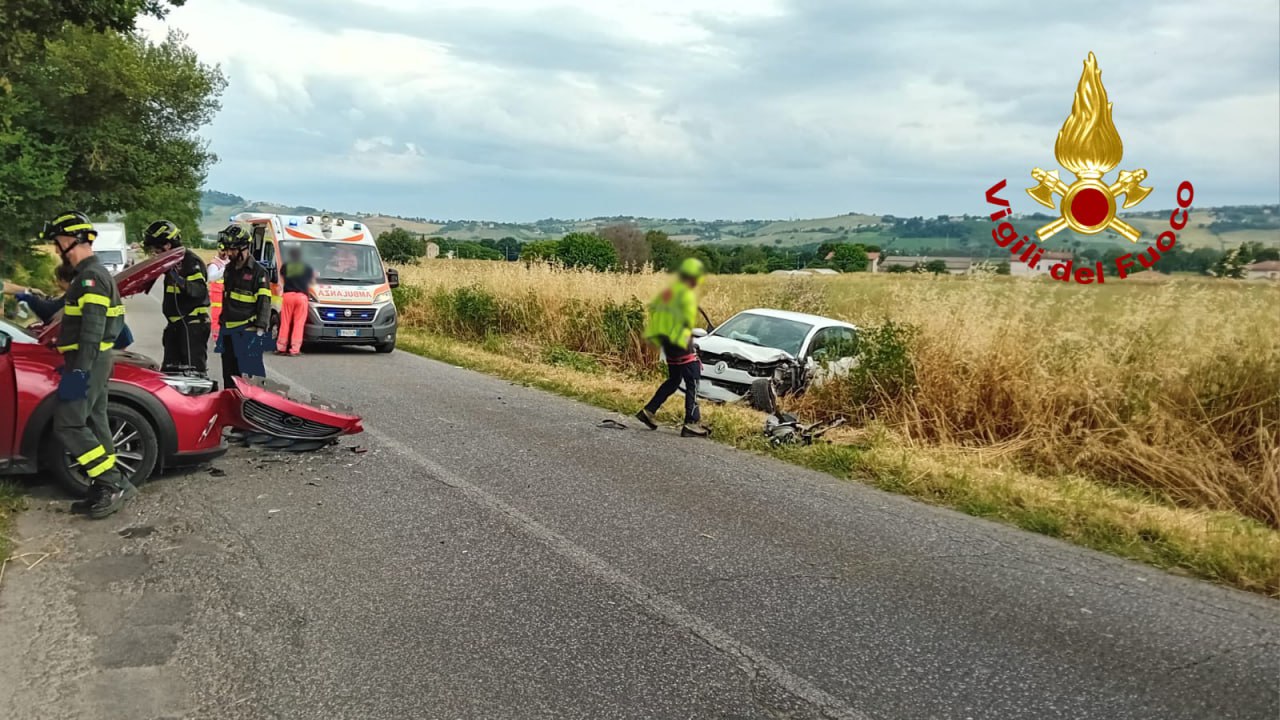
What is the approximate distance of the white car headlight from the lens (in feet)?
20.6

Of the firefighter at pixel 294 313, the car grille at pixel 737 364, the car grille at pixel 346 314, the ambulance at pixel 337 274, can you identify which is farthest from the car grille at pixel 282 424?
the car grille at pixel 346 314

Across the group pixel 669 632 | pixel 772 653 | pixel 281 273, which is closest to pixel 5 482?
pixel 669 632

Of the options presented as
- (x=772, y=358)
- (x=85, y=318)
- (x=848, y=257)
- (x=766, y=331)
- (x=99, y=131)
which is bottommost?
(x=772, y=358)

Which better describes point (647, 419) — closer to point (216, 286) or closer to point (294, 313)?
point (216, 286)

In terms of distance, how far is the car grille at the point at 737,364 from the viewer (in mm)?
10531

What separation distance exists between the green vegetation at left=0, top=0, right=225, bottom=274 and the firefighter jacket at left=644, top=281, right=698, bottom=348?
2231 cm

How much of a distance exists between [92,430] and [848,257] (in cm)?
582

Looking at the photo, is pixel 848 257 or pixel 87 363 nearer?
pixel 87 363

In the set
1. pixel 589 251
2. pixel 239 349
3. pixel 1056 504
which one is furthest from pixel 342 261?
pixel 1056 504

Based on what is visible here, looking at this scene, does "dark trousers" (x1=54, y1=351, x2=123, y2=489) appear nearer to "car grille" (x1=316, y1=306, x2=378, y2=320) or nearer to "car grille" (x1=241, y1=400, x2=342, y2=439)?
"car grille" (x1=241, y1=400, x2=342, y2=439)

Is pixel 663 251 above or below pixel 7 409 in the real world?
above

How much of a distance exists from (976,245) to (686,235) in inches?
161

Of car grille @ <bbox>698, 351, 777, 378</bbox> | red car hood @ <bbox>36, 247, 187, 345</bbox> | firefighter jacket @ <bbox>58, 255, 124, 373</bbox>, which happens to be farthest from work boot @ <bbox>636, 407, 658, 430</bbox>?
firefighter jacket @ <bbox>58, 255, 124, 373</bbox>

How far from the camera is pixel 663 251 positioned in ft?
21.1
